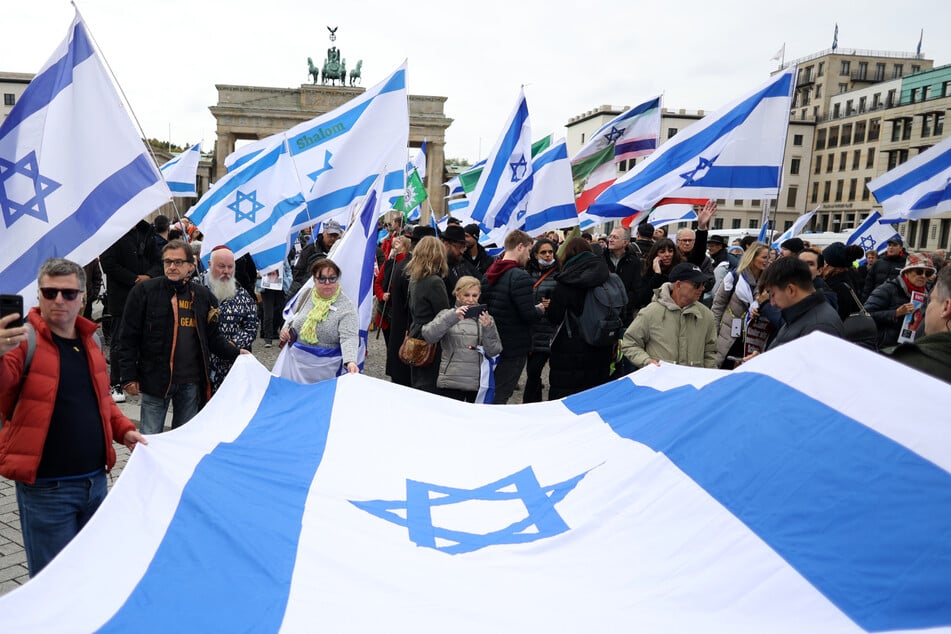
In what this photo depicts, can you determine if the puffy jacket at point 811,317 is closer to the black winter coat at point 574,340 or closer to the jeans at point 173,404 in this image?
the black winter coat at point 574,340

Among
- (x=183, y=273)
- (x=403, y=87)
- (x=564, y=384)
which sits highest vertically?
(x=403, y=87)

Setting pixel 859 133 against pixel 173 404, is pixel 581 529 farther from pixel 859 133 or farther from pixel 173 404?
pixel 859 133

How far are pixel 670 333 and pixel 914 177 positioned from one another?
206 inches

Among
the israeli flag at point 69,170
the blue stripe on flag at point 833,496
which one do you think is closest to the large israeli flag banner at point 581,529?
the blue stripe on flag at point 833,496

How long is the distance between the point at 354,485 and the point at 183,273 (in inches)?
94.1

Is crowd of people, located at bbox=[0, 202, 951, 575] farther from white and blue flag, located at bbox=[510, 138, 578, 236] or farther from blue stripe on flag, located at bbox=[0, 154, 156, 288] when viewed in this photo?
white and blue flag, located at bbox=[510, 138, 578, 236]

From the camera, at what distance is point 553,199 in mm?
9539

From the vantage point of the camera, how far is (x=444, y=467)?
396cm

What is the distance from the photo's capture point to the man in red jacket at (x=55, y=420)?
326cm

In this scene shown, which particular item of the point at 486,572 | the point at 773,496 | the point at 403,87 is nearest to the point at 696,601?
the point at 773,496

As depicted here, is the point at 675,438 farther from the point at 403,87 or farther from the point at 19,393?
the point at 403,87

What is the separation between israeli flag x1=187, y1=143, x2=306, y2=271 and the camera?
26.1 feet

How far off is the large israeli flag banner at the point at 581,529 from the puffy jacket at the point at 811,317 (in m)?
0.94

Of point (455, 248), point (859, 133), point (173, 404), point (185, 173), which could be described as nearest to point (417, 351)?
point (455, 248)
